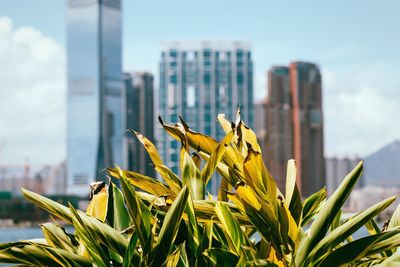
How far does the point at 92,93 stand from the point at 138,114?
12.6 metres

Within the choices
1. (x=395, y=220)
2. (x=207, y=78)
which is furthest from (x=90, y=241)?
(x=207, y=78)

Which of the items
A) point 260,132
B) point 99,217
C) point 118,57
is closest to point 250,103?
point 260,132

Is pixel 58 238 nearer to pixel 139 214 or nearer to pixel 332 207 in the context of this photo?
pixel 139 214

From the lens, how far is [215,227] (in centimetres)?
273

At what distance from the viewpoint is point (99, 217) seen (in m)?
2.88

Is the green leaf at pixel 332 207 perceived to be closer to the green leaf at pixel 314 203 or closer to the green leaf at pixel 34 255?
the green leaf at pixel 314 203

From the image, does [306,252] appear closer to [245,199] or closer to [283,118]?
[245,199]

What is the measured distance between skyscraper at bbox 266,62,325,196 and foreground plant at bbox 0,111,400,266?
155 m

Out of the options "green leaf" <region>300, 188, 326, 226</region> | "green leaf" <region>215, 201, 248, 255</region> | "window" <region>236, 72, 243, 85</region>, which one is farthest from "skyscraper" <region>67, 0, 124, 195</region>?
"green leaf" <region>215, 201, 248, 255</region>

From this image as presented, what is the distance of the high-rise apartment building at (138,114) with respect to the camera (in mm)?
164125

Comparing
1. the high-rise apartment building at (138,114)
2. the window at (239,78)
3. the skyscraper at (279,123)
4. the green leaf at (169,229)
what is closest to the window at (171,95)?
the high-rise apartment building at (138,114)

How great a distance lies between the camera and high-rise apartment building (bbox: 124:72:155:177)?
164 meters

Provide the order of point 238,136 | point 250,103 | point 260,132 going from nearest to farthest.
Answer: point 238,136 → point 260,132 → point 250,103

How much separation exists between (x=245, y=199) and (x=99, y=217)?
59 centimetres
